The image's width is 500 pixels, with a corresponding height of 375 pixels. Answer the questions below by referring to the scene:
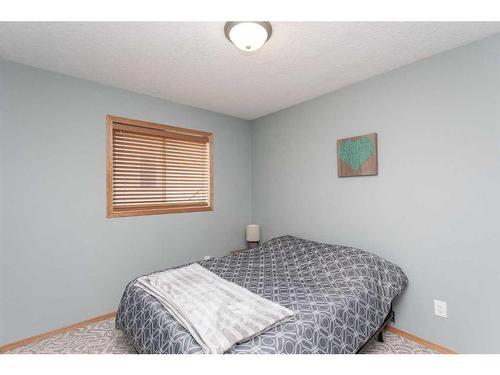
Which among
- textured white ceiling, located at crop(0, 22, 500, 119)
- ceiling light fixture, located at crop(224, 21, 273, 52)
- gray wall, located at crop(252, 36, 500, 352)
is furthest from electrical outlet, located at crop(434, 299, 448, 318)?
ceiling light fixture, located at crop(224, 21, 273, 52)

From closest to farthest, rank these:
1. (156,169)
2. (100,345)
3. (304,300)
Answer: (304,300), (100,345), (156,169)

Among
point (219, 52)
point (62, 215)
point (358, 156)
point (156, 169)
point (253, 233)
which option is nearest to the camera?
point (219, 52)

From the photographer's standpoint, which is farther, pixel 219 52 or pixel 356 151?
pixel 356 151

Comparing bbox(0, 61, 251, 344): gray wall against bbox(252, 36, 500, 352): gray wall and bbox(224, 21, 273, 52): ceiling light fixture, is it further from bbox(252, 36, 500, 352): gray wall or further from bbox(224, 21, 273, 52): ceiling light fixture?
bbox(252, 36, 500, 352): gray wall

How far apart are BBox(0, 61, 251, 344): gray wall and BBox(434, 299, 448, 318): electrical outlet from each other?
2492 millimetres

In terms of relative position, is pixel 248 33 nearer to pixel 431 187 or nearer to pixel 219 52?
pixel 219 52

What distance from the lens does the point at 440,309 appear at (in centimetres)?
187

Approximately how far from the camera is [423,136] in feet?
6.42

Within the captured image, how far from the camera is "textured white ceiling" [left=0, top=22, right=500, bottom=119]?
1.55m

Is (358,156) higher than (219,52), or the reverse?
(219,52)

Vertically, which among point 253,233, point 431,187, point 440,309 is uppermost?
point 431,187

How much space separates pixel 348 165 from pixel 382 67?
0.89m

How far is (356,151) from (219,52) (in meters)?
1.53

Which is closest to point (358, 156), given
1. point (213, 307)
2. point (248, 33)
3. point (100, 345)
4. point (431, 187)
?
point (431, 187)
